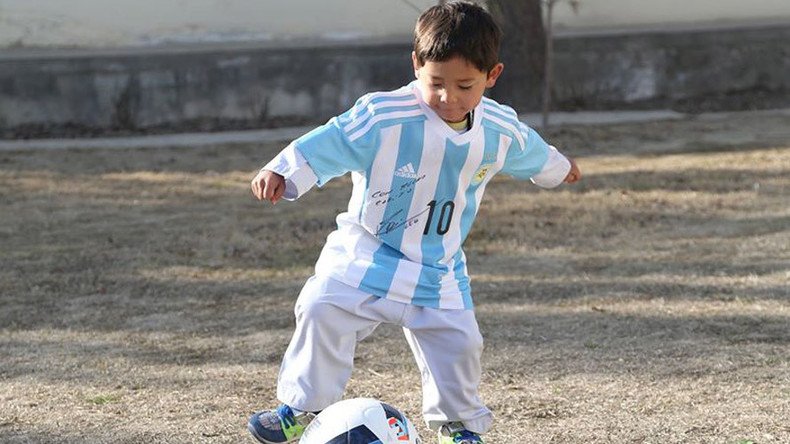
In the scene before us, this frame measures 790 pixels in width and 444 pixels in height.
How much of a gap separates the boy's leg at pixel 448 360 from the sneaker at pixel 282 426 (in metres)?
0.35

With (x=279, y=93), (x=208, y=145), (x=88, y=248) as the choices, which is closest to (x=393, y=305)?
(x=88, y=248)

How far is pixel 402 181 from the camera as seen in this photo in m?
3.50

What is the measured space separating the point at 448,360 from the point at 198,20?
8813 millimetres

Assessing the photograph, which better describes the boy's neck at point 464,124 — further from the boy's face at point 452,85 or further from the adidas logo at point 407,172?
the adidas logo at point 407,172

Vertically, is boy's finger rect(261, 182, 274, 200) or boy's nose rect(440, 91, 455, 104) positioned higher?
boy's nose rect(440, 91, 455, 104)

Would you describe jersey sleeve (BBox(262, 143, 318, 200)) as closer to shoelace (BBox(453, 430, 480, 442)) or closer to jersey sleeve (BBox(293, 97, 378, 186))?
jersey sleeve (BBox(293, 97, 378, 186))

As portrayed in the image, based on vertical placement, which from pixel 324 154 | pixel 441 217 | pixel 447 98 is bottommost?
pixel 441 217

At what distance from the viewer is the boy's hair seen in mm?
3330

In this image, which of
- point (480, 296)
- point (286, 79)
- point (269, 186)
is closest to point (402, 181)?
point (269, 186)

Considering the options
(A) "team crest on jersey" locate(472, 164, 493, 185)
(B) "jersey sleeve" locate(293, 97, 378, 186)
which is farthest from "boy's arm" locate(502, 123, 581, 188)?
(B) "jersey sleeve" locate(293, 97, 378, 186)

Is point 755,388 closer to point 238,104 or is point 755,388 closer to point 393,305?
point 393,305
